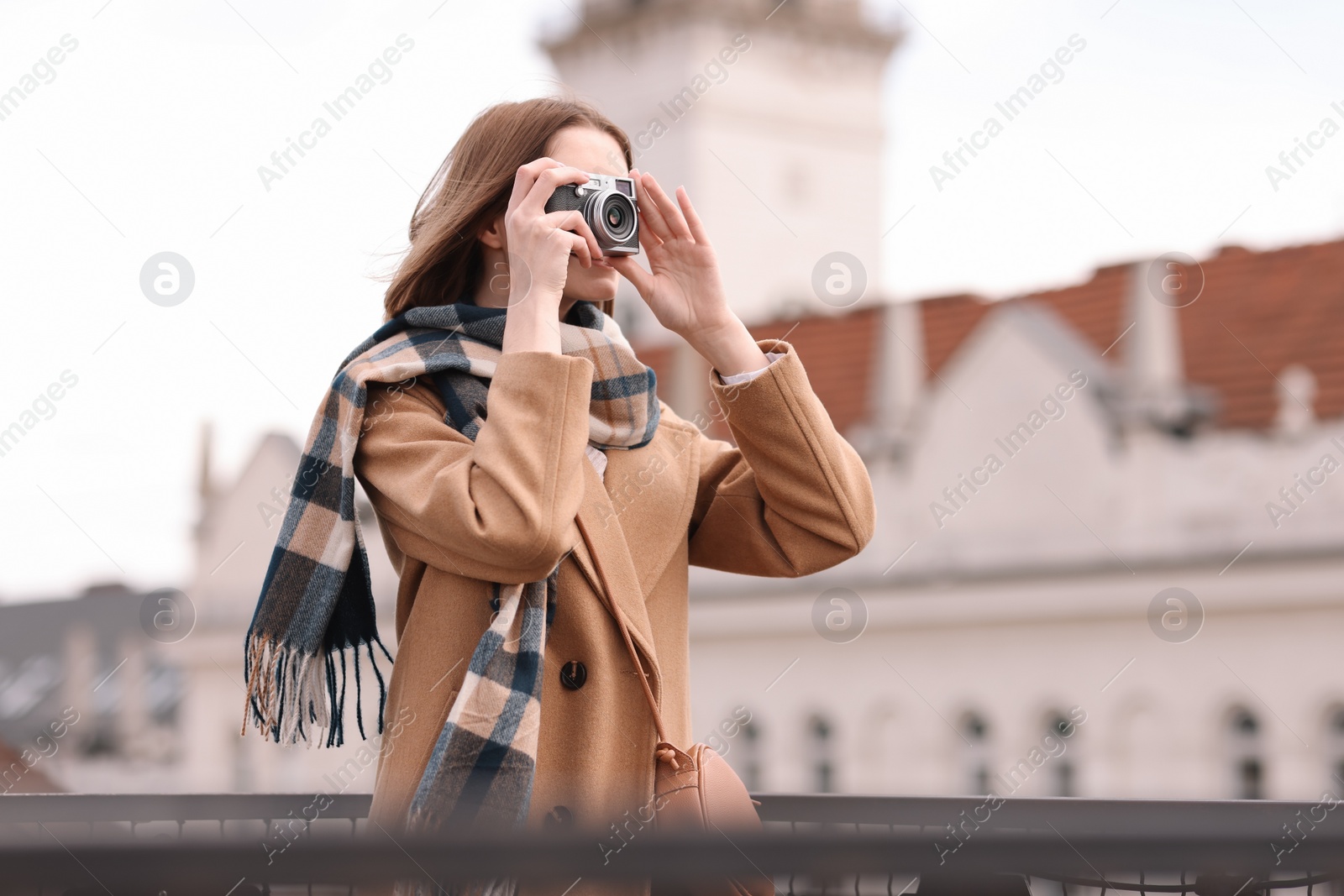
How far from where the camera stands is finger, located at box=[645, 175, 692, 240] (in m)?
Answer: 2.23

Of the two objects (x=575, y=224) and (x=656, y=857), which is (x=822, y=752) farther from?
(x=656, y=857)

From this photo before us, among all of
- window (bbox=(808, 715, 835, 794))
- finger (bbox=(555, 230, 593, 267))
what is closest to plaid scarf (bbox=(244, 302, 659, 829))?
finger (bbox=(555, 230, 593, 267))

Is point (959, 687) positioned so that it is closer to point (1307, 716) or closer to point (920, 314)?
point (1307, 716)

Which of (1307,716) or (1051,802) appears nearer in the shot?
(1051,802)

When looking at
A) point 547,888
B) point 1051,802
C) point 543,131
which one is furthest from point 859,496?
point 547,888

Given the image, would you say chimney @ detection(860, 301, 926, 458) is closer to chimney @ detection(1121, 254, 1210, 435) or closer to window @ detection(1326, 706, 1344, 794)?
chimney @ detection(1121, 254, 1210, 435)

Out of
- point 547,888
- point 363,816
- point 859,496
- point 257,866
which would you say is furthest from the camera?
point 363,816

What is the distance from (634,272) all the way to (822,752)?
23.1 m

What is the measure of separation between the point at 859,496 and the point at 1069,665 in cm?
2064

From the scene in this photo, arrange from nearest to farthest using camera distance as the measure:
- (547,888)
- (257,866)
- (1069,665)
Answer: (257,866), (547,888), (1069,665)

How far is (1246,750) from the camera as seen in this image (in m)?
20.6

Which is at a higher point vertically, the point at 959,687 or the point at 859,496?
the point at 959,687

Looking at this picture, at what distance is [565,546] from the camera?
1936 millimetres

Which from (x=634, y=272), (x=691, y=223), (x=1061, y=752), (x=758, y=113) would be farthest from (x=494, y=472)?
(x=758, y=113)
